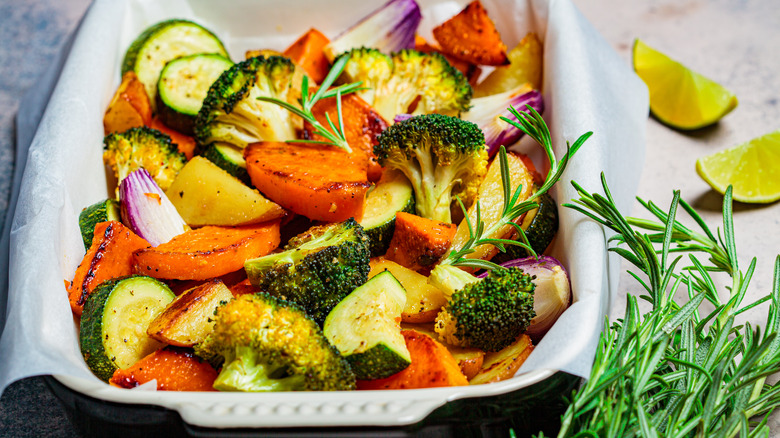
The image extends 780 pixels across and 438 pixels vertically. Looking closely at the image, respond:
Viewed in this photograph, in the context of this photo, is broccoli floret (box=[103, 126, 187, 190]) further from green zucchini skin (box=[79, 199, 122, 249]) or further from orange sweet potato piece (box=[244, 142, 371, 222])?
orange sweet potato piece (box=[244, 142, 371, 222])

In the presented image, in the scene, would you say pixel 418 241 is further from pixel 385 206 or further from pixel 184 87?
pixel 184 87

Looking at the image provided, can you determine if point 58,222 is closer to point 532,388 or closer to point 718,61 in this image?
point 532,388

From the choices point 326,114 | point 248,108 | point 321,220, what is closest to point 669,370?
point 321,220

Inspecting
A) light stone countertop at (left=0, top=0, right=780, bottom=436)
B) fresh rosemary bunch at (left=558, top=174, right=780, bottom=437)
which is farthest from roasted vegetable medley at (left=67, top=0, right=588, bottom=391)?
light stone countertop at (left=0, top=0, right=780, bottom=436)

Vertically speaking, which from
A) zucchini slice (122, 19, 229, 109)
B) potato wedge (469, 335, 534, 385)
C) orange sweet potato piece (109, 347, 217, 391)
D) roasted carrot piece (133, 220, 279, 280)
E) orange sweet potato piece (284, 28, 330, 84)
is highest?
zucchini slice (122, 19, 229, 109)

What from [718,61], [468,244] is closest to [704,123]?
[718,61]
